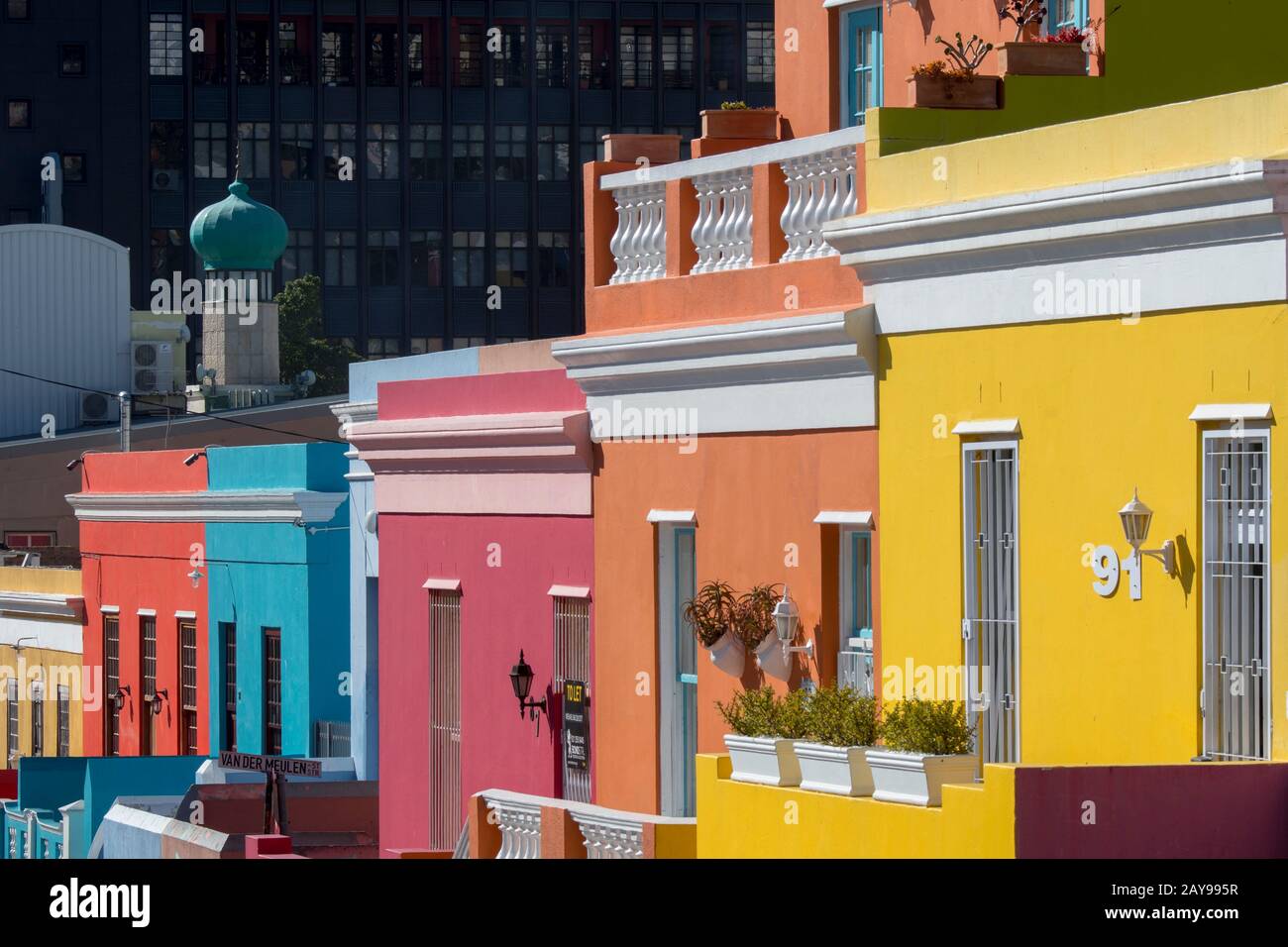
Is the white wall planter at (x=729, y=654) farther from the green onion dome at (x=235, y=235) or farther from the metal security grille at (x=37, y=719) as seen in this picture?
the green onion dome at (x=235, y=235)

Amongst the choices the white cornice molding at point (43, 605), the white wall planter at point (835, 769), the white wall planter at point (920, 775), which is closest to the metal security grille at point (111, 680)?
the white cornice molding at point (43, 605)

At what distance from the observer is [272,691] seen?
28516 mm

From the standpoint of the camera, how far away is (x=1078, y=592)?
45.0 ft

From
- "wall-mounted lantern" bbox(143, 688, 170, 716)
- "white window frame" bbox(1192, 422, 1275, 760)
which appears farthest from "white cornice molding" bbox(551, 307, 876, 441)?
"wall-mounted lantern" bbox(143, 688, 170, 716)

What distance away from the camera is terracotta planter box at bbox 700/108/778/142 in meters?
19.0

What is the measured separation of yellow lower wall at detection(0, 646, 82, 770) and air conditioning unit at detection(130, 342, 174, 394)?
22678 millimetres

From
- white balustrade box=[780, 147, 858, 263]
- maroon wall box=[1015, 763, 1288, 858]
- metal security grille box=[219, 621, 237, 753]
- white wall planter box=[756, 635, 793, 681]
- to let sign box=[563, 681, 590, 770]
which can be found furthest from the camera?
metal security grille box=[219, 621, 237, 753]

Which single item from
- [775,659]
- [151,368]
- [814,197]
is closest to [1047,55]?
[814,197]

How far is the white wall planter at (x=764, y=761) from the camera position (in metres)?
14.4

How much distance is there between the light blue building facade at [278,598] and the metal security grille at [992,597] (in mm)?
13182

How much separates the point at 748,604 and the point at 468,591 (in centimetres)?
440

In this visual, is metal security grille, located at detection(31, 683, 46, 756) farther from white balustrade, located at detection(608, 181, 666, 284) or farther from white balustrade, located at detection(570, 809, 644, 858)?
white balustrade, located at detection(570, 809, 644, 858)

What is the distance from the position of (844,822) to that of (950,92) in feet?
14.2
